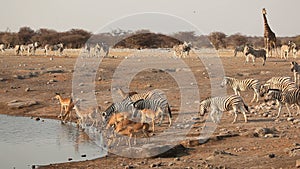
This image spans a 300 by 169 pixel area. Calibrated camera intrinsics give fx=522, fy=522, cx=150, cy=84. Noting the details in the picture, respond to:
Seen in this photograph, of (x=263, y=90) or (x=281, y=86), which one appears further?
(x=263, y=90)

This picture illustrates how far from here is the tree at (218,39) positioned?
57.7 metres

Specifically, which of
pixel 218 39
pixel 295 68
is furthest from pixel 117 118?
pixel 218 39

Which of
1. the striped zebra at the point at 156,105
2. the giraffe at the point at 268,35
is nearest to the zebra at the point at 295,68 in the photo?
the striped zebra at the point at 156,105

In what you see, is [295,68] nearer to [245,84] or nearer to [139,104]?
[245,84]

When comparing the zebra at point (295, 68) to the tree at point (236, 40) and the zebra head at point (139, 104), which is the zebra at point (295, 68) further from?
the tree at point (236, 40)

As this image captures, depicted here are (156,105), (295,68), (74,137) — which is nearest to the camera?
(74,137)

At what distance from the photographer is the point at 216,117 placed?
45.9 feet

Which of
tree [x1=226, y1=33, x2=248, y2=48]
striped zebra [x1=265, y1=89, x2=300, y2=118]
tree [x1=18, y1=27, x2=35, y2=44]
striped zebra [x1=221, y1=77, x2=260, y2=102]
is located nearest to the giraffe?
striped zebra [x1=221, y1=77, x2=260, y2=102]

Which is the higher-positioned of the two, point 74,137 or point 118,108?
point 118,108

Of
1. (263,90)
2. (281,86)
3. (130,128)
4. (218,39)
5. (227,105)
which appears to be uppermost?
(218,39)

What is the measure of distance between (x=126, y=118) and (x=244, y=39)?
52366 millimetres

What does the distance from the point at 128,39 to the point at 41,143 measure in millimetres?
40913

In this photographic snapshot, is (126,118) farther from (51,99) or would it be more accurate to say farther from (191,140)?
(51,99)

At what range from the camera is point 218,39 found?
58.8 meters
